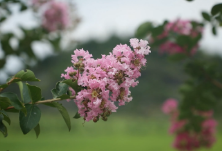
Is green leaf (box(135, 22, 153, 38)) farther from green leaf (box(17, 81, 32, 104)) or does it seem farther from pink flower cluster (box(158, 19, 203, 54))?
green leaf (box(17, 81, 32, 104))

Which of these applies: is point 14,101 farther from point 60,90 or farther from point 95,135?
point 95,135

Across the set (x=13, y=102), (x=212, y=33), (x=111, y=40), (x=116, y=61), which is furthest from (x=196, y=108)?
(x=111, y=40)

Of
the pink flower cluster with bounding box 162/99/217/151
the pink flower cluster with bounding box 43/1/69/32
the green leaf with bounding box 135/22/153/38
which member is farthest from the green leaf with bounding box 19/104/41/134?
the pink flower cluster with bounding box 162/99/217/151

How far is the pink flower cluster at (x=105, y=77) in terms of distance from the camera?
52 cm

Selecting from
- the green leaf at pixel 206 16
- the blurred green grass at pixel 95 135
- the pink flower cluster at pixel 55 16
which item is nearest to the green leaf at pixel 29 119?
the green leaf at pixel 206 16

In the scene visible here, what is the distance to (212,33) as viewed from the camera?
1.07m

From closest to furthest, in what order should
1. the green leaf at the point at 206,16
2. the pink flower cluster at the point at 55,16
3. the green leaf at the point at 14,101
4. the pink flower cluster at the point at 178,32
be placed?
1. the green leaf at the point at 14,101
2. the green leaf at the point at 206,16
3. the pink flower cluster at the point at 178,32
4. the pink flower cluster at the point at 55,16

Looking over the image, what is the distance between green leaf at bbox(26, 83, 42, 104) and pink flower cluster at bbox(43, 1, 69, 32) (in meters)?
0.98

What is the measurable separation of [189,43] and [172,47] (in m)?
0.21

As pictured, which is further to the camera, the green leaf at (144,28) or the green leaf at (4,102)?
the green leaf at (144,28)

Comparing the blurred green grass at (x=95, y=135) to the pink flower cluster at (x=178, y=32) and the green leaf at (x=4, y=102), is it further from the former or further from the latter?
the green leaf at (x=4, y=102)

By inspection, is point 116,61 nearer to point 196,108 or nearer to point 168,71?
point 196,108

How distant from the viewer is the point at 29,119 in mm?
518

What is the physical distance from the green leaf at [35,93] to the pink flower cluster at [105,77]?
2.7 inches
